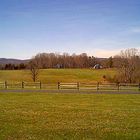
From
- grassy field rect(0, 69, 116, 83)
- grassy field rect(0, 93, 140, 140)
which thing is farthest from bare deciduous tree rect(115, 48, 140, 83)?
grassy field rect(0, 93, 140, 140)

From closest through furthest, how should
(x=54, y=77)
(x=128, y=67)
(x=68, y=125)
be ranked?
1. (x=68, y=125)
2. (x=128, y=67)
3. (x=54, y=77)

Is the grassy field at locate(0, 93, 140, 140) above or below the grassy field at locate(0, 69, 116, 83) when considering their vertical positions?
above

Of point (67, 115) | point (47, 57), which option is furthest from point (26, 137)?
point (47, 57)

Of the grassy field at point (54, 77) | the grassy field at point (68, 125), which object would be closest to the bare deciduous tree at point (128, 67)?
the grassy field at point (54, 77)

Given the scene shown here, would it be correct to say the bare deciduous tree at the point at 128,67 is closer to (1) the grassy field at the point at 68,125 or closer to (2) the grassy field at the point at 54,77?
(2) the grassy field at the point at 54,77

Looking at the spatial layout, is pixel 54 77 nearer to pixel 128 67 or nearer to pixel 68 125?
pixel 128 67

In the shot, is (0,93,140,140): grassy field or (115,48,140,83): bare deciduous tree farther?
(115,48,140,83): bare deciduous tree

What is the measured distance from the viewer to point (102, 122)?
1553 centimetres

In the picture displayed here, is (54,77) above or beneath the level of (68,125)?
beneath

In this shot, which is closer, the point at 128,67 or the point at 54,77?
the point at 128,67

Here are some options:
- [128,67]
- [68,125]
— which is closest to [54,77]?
[128,67]

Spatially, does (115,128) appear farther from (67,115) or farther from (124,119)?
(67,115)

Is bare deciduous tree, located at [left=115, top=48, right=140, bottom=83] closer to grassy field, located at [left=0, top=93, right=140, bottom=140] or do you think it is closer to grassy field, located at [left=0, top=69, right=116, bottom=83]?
grassy field, located at [left=0, top=69, right=116, bottom=83]

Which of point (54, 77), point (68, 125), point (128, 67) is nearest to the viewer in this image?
point (68, 125)
